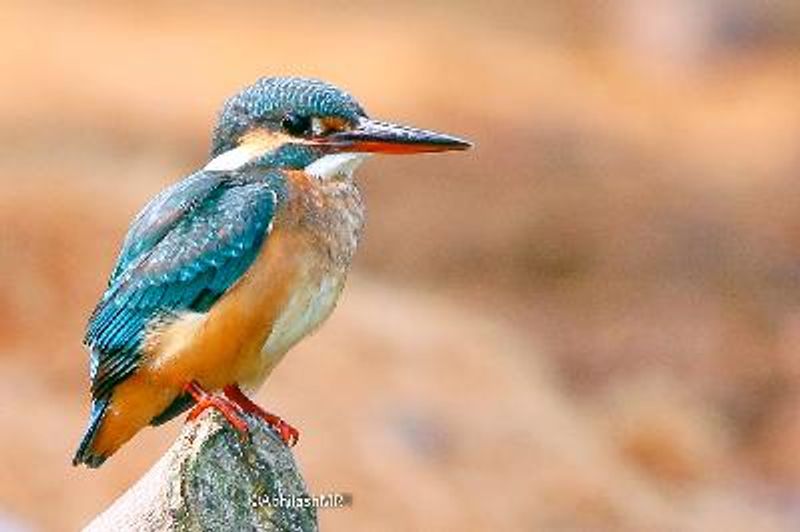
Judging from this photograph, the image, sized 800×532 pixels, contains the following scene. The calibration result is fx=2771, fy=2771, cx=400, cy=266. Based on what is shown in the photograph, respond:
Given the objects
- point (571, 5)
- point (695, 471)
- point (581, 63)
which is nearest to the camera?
point (695, 471)

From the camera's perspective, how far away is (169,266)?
7566 mm

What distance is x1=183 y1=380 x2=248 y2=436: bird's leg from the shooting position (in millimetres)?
7078

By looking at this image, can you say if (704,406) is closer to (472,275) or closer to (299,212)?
(472,275)

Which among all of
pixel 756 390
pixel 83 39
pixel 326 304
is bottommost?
pixel 756 390

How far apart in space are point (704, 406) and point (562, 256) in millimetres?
1860

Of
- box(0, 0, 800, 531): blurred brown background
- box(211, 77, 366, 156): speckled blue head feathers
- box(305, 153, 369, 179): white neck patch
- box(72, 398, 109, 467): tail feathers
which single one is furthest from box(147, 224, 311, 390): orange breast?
box(0, 0, 800, 531): blurred brown background

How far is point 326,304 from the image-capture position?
25.0ft

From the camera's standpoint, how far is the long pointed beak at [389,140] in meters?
7.66

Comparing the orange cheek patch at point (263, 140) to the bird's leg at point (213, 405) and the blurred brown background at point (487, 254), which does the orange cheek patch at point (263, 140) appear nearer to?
the bird's leg at point (213, 405)

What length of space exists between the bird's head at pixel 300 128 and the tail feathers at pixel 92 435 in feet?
2.55

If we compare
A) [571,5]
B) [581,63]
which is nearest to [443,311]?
[581,63]

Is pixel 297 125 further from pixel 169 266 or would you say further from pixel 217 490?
pixel 217 490

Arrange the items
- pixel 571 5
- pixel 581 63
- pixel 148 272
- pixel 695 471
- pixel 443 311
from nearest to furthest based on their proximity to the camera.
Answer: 1. pixel 148 272
2. pixel 695 471
3. pixel 443 311
4. pixel 581 63
5. pixel 571 5

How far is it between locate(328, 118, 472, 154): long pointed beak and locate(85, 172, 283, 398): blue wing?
317 mm
